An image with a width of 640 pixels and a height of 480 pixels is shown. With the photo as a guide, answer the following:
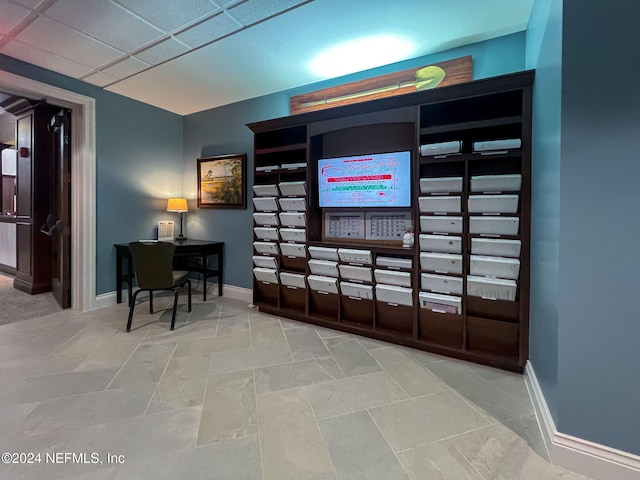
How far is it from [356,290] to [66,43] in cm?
337

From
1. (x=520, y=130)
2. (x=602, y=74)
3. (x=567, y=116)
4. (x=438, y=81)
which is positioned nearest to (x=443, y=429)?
(x=567, y=116)

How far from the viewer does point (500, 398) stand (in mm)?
1690

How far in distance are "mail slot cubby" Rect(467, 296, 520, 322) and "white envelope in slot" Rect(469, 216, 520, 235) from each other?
52 cm

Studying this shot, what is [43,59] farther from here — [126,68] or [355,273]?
[355,273]

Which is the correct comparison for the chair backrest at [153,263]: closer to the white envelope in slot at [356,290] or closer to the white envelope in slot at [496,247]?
the white envelope in slot at [356,290]

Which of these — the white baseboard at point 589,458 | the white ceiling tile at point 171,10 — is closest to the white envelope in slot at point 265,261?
the white ceiling tile at point 171,10

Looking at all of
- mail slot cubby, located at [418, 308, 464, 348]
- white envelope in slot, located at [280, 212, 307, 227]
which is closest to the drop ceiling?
white envelope in slot, located at [280, 212, 307, 227]

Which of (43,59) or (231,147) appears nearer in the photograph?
(43,59)

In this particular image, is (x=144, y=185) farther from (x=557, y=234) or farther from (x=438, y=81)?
(x=557, y=234)

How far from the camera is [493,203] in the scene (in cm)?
201

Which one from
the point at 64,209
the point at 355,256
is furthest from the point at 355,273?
the point at 64,209

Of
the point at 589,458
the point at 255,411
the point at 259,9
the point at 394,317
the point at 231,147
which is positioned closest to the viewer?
the point at 589,458

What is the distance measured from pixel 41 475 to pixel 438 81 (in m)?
3.53

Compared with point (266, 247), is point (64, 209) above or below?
above
